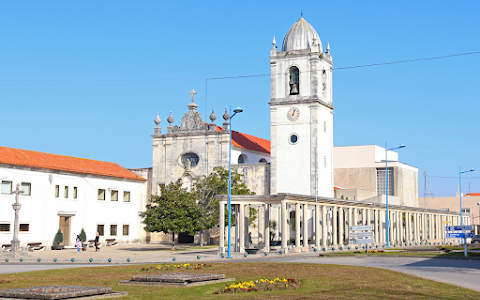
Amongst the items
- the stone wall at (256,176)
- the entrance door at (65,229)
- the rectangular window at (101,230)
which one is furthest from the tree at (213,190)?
the entrance door at (65,229)

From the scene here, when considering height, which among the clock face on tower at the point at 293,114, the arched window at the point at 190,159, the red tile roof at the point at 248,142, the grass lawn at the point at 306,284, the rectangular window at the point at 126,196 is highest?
the clock face on tower at the point at 293,114

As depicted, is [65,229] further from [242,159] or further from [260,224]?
[242,159]

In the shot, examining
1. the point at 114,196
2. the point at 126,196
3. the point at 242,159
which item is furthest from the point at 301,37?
the point at 114,196

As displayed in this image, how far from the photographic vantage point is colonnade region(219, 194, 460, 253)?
44500 millimetres

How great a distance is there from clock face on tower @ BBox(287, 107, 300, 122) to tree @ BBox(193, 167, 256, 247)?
7.90 m

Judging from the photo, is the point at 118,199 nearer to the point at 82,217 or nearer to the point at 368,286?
the point at 82,217

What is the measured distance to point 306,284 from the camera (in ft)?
62.3

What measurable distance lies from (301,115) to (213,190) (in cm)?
1197

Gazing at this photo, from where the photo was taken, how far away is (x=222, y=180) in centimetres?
6022

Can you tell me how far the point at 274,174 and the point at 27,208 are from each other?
2448 cm

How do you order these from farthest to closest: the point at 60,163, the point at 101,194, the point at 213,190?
the point at 101,194, the point at 213,190, the point at 60,163

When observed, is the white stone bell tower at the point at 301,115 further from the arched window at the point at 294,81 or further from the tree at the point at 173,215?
the tree at the point at 173,215

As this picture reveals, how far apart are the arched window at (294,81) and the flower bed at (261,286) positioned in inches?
1791

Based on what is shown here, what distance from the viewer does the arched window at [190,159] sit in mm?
65438
